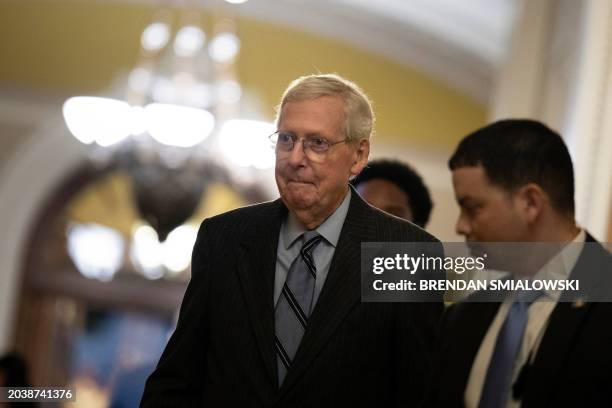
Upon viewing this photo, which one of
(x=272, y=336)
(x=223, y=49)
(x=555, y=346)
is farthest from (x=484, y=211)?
(x=223, y=49)

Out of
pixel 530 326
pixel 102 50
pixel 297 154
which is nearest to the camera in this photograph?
pixel 297 154

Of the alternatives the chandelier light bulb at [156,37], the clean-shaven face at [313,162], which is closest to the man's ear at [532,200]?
the clean-shaven face at [313,162]

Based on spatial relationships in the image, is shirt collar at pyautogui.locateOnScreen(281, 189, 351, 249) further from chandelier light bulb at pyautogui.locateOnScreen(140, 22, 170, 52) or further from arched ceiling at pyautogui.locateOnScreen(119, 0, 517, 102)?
arched ceiling at pyautogui.locateOnScreen(119, 0, 517, 102)

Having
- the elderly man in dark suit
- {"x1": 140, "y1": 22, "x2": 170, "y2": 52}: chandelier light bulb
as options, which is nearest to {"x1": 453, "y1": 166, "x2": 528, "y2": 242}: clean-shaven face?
the elderly man in dark suit

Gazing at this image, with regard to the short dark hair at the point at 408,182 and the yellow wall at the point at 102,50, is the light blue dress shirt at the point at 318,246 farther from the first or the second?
the yellow wall at the point at 102,50

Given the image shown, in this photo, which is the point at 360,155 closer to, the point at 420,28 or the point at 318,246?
the point at 318,246

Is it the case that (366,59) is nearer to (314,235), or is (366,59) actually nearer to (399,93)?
(399,93)

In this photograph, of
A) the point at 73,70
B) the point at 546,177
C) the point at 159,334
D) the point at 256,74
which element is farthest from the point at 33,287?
the point at 546,177

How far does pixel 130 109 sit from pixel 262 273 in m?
5.62

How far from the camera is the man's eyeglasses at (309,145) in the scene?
1.81 m

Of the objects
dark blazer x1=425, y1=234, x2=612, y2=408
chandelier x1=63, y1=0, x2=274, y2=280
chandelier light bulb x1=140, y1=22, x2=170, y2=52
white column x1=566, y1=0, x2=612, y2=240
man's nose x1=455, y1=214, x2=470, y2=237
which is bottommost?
dark blazer x1=425, y1=234, x2=612, y2=408

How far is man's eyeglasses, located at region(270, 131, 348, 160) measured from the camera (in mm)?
1812

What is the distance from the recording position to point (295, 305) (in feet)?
6.00

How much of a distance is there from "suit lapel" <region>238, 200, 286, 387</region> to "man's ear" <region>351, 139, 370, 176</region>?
145 millimetres
